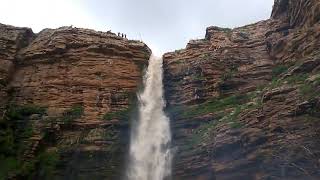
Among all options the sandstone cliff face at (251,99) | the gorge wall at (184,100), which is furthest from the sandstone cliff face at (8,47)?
the sandstone cliff face at (251,99)

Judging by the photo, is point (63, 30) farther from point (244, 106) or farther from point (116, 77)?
point (244, 106)

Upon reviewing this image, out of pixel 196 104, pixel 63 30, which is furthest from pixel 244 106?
pixel 63 30

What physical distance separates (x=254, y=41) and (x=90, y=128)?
17.2m

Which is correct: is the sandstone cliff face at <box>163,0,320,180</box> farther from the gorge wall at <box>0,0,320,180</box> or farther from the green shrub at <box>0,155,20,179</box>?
the green shrub at <box>0,155,20,179</box>

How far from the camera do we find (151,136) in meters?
41.4

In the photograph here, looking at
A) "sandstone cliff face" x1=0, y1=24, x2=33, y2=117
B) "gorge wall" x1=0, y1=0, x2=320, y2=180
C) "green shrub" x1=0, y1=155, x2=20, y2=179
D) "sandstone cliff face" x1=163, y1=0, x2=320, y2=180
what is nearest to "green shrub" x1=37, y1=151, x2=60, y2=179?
A: "gorge wall" x1=0, y1=0, x2=320, y2=180

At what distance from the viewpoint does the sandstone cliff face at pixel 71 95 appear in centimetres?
3862

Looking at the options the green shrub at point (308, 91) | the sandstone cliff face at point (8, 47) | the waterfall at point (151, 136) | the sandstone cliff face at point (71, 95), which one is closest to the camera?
the green shrub at point (308, 91)

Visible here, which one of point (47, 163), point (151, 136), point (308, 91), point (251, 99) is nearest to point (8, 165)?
point (47, 163)

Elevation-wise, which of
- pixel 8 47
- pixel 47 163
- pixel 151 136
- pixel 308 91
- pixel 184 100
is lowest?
pixel 47 163

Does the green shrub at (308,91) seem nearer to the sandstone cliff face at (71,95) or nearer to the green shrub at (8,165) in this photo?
the sandstone cliff face at (71,95)

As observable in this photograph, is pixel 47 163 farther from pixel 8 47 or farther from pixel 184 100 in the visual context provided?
pixel 8 47

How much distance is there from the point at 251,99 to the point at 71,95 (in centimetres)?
1568

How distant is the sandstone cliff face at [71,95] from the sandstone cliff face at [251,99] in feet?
14.8
